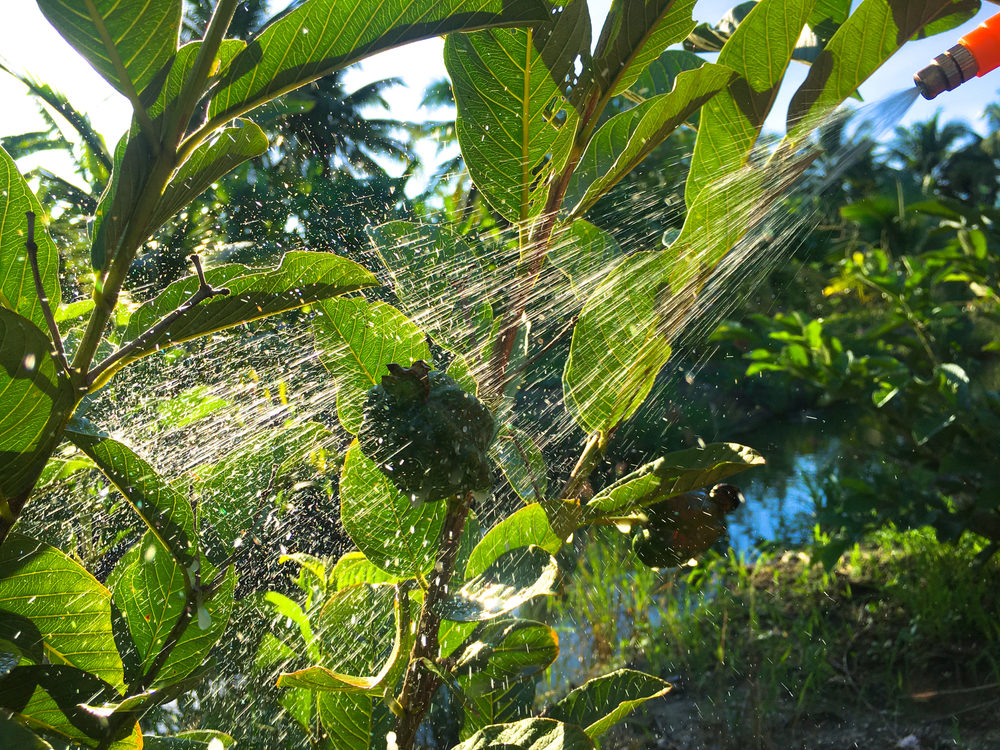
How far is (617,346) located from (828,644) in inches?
78.8

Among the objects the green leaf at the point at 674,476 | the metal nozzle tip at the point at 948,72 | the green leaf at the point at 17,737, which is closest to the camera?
the green leaf at the point at 17,737

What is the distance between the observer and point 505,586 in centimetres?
30

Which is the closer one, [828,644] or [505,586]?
[505,586]

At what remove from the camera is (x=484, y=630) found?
347 millimetres

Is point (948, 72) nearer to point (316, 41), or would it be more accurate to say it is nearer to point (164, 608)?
point (316, 41)

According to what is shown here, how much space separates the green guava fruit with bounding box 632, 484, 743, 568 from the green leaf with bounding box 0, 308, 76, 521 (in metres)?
0.26

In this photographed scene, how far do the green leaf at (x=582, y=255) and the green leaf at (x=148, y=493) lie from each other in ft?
0.72

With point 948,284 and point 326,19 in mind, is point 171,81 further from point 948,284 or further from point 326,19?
point 948,284

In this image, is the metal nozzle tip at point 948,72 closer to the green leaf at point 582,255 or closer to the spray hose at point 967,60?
the spray hose at point 967,60

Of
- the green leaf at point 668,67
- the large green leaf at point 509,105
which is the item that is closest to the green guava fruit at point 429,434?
the large green leaf at point 509,105

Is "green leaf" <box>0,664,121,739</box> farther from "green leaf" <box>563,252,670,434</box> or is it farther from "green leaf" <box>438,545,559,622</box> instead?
"green leaf" <box>563,252,670,434</box>

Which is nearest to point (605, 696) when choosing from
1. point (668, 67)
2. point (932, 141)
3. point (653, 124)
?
point (653, 124)

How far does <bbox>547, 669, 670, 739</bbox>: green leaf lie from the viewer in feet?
1.18

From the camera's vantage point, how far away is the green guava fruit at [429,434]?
26cm
